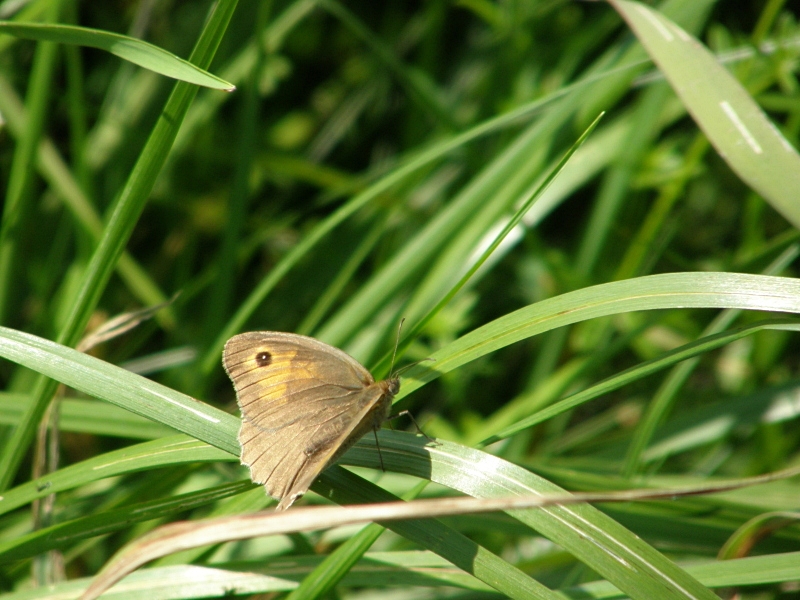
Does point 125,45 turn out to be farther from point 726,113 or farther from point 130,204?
point 726,113

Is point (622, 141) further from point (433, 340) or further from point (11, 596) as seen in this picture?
point (11, 596)

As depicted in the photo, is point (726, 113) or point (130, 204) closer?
point (130, 204)

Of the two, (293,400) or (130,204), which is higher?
(130,204)

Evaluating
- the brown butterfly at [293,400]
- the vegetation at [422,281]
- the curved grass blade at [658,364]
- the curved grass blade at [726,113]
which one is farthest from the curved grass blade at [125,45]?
the curved grass blade at [726,113]

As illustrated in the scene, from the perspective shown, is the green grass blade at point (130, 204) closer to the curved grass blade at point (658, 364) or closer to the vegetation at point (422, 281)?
the vegetation at point (422, 281)

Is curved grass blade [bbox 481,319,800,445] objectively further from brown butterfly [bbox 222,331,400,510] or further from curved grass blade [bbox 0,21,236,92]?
curved grass blade [bbox 0,21,236,92]

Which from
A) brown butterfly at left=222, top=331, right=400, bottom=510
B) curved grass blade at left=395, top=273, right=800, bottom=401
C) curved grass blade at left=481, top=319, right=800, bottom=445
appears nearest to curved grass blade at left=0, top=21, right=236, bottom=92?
brown butterfly at left=222, top=331, right=400, bottom=510

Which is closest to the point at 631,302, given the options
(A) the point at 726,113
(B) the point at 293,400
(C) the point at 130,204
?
(A) the point at 726,113
